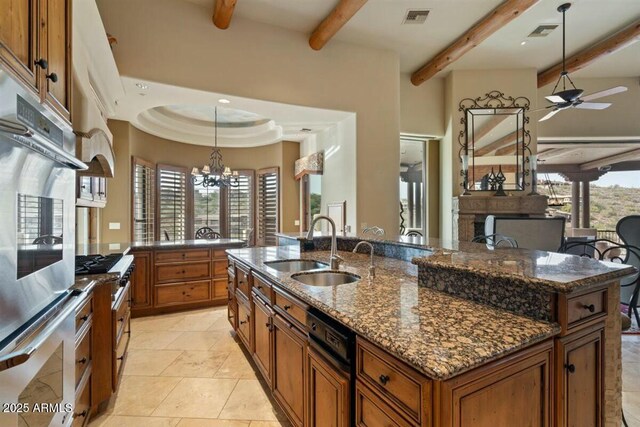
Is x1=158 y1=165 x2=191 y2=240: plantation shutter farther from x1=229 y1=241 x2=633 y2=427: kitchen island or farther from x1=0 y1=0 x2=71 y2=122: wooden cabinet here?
x1=229 y1=241 x2=633 y2=427: kitchen island

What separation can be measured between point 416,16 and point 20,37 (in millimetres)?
4358

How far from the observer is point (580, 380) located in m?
1.29

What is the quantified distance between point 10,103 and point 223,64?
3.38 m

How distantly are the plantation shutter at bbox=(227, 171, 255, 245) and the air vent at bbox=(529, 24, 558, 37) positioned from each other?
5.79m

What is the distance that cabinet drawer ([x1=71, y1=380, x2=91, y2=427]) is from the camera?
1656 mm

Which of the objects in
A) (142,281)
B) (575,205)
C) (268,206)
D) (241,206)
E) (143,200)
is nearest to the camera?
(142,281)

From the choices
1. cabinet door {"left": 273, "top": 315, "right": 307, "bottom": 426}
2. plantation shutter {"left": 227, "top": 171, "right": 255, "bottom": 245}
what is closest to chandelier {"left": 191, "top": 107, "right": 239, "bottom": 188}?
plantation shutter {"left": 227, "top": 171, "right": 255, "bottom": 245}

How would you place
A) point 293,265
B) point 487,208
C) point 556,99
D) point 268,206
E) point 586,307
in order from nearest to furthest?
1. point 586,307
2. point 293,265
3. point 556,99
4. point 487,208
5. point 268,206

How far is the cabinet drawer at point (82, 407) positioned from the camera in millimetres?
1656

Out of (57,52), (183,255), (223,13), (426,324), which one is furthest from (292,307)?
(223,13)

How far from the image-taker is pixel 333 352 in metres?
1.34

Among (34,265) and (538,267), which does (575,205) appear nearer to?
(538,267)

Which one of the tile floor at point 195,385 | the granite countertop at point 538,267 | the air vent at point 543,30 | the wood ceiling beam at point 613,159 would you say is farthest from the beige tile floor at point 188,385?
the wood ceiling beam at point 613,159

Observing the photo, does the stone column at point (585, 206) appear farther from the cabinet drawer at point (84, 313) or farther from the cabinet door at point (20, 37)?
the cabinet door at point (20, 37)
